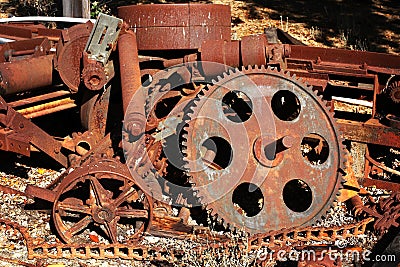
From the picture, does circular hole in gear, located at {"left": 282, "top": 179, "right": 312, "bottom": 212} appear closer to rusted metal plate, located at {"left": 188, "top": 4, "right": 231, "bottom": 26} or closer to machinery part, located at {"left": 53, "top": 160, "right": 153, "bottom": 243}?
machinery part, located at {"left": 53, "top": 160, "right": 153, "bottom": 243}

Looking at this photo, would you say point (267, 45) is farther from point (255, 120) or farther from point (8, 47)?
point (8, 47)

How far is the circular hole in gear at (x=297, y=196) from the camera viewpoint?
6.13 meters

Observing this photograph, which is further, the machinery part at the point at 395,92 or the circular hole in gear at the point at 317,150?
the circular hole in gear at the point at 317,150

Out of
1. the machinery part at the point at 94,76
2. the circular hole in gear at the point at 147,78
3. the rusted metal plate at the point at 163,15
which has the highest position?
the rusted metal plate at the point at 163,15

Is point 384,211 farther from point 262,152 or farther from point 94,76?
point 94,76

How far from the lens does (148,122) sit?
5.61 m

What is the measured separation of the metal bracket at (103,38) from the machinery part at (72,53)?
0.23m

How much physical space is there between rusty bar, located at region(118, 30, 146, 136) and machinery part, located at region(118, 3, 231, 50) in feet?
0.68

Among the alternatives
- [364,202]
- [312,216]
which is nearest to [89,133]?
[312,216]

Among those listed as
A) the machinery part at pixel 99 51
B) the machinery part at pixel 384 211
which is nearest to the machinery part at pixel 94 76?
the machinery part at pixel 99 51

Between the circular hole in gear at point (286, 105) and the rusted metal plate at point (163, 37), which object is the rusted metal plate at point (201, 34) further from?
the circular hole in gear at point (286, 105)

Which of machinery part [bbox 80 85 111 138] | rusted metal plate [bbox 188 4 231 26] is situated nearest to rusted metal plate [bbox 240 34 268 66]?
rusted metal plate [bbox 188 4 231 26]

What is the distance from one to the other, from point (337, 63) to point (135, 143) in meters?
2.27

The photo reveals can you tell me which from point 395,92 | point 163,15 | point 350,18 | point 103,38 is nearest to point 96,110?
point 103,38
